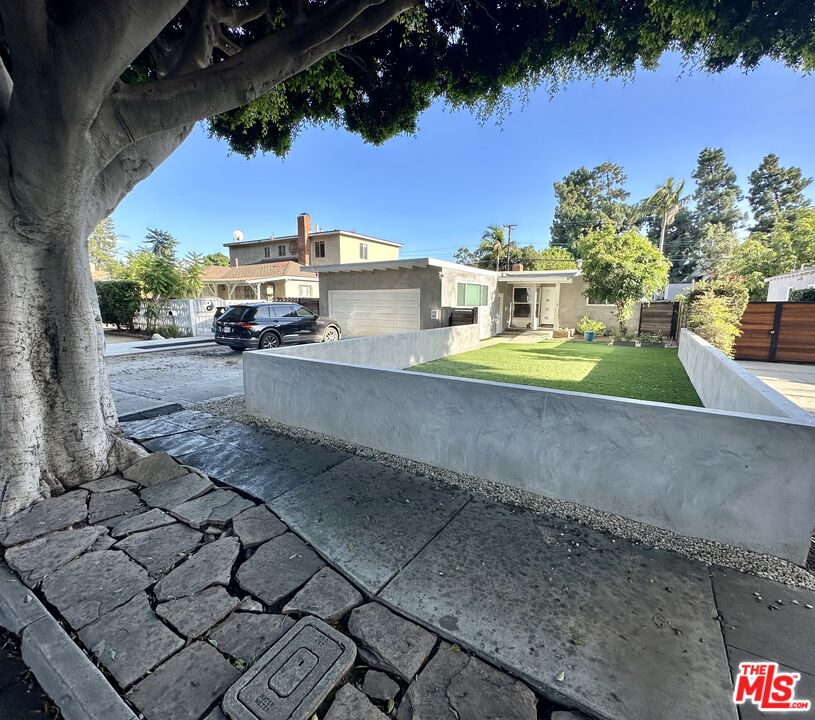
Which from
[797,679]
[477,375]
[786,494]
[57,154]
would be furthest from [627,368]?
[57,154]

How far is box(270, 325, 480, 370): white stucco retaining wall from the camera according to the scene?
702 cm

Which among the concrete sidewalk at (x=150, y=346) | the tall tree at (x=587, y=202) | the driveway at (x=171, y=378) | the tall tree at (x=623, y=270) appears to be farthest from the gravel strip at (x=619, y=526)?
the tall tree at (x=587, y=202)

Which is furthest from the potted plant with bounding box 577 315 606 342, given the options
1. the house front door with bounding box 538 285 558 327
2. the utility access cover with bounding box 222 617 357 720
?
the utility access cover with bounding box 222 617 357 720

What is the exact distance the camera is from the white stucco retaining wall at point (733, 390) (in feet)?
9.21

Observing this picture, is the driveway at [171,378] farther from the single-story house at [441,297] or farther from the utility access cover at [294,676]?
the single-story house at [441,297]

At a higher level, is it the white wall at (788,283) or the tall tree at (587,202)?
the tall tree at (587,202)

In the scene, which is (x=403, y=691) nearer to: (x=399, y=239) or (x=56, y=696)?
(x=56, y=696)

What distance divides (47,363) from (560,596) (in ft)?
14.8

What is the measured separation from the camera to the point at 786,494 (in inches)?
97.6

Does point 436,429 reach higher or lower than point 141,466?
higher

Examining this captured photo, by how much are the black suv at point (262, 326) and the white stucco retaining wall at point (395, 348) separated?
2.55 m

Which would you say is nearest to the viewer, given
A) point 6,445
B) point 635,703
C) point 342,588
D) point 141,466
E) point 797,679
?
point 635,703

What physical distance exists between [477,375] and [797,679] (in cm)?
685

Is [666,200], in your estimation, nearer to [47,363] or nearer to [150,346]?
[150,346]
